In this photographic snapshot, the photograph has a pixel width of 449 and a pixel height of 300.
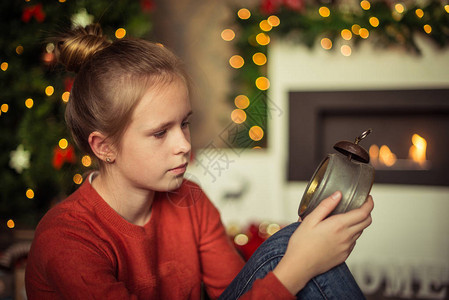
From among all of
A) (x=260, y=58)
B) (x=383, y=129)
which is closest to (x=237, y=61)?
(x=260, y=58)

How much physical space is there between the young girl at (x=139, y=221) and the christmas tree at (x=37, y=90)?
38.6 inches

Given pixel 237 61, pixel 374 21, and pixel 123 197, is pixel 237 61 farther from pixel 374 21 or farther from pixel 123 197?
pixel 123 197

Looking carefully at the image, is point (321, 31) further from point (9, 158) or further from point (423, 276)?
point (9, 158)

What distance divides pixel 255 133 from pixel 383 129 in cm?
74

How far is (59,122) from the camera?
1.88 m

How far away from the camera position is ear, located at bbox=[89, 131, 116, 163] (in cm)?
80

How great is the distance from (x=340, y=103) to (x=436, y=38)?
549mm

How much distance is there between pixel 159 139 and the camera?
0.77m

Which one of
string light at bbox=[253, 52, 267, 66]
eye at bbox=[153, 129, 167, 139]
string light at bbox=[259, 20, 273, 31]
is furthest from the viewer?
string light at bbox=[253, 52, 267, 66]

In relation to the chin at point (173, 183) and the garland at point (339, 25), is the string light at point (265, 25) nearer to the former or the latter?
the garland at point (339, 25)

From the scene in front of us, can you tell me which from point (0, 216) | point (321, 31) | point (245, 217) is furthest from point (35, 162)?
point (321, 31)

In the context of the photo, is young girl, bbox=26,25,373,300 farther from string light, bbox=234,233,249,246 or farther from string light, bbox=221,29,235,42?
string light, bbox=221,29,235,42

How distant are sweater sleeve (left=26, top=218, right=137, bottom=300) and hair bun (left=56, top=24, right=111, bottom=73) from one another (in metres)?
0.36

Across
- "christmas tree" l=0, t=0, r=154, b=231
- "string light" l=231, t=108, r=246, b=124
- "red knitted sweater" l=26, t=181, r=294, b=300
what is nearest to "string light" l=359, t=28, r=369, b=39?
"string light" l=231, t=108, r=246, b=124
